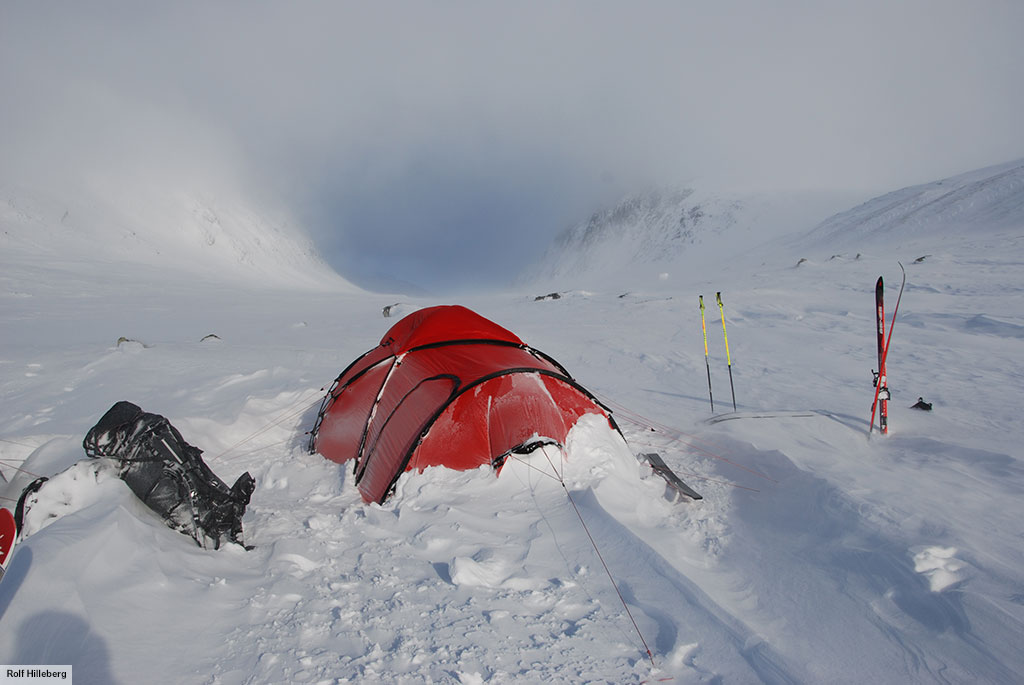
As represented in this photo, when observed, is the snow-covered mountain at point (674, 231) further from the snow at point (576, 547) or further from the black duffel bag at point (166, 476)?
the black duffel bag at point (166, 476)

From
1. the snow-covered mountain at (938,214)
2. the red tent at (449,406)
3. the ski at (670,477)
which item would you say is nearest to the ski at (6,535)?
the red tent at (449,406)

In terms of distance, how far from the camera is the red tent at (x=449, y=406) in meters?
4.78

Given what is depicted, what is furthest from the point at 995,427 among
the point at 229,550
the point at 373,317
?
the point at 373,317

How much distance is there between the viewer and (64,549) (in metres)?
2.56

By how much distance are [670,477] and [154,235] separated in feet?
274

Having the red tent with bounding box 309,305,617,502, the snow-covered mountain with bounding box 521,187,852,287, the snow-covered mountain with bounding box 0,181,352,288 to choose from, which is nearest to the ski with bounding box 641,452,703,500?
the red tent with bounding box 309,305,617,502

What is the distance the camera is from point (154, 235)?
222 feet

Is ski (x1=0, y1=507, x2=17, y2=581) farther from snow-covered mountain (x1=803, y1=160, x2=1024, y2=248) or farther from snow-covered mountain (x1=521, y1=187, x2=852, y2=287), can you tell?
snow-covered mountain (x1=521, y1=187, x2=852, y2=287)

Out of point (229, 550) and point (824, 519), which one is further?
point (824, 519)

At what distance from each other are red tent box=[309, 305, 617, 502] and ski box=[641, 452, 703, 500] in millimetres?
568

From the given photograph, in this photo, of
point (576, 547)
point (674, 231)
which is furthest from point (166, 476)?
point (674, 231)

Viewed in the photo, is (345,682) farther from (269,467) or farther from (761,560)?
Result: (269,467)

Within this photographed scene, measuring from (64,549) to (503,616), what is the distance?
96.9 inches

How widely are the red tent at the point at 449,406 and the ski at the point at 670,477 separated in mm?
568
